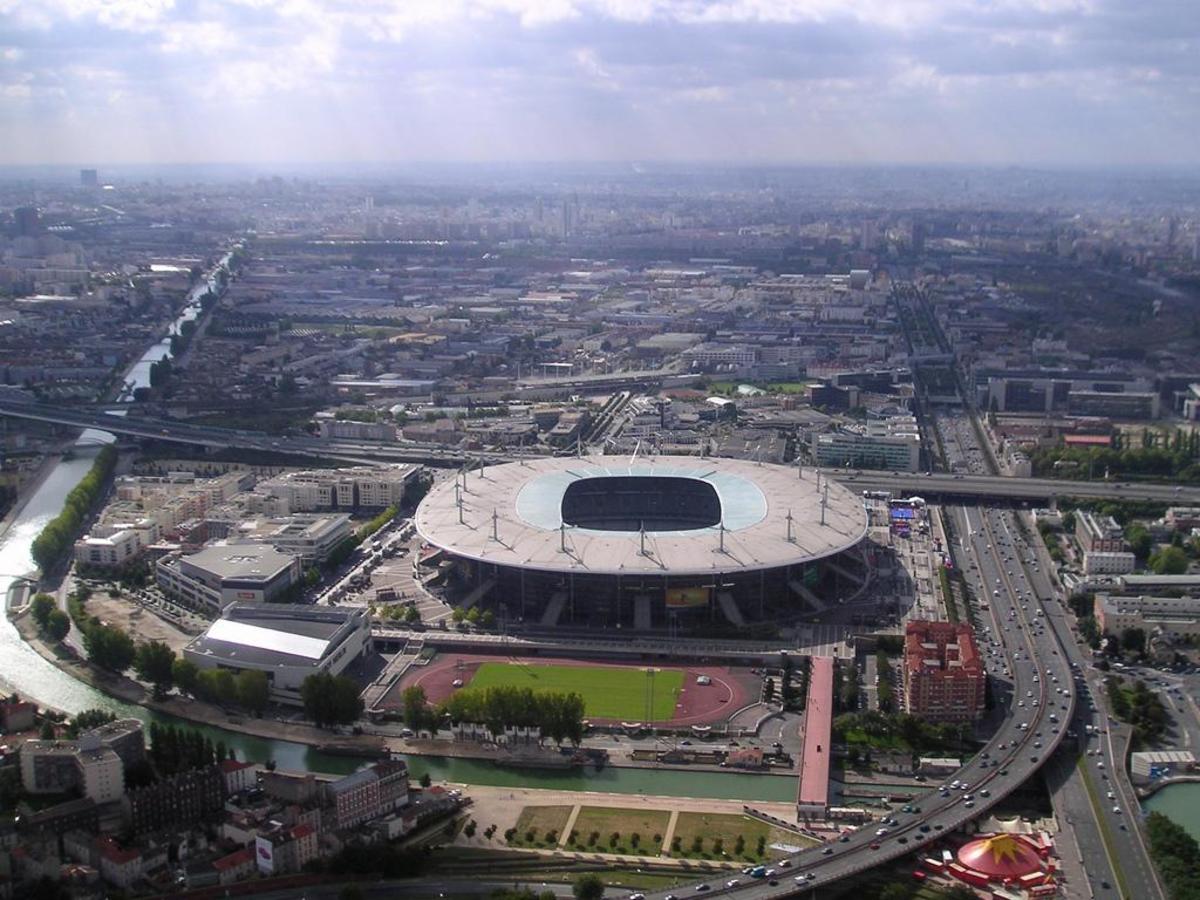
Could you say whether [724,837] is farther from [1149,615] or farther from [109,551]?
[109,551]

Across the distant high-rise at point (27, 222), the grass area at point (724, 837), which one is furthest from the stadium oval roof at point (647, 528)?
the distant high-rise at point (27, 222)

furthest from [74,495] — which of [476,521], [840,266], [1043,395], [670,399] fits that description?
[840,266]

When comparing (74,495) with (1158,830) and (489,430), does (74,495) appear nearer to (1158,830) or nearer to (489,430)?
(489,430)

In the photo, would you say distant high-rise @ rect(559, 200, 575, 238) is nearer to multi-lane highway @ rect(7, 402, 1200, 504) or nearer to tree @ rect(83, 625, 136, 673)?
multi-lane highway @ rect(7, 402, 1200, 504)

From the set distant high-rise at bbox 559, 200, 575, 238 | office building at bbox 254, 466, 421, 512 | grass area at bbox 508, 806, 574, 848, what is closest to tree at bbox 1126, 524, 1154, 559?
grass area at bbox 508, 806, 574, 848

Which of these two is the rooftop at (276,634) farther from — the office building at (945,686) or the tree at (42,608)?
the office building at (945,686)

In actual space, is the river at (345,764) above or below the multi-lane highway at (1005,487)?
below

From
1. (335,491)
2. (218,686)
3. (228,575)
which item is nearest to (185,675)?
(218,686)
